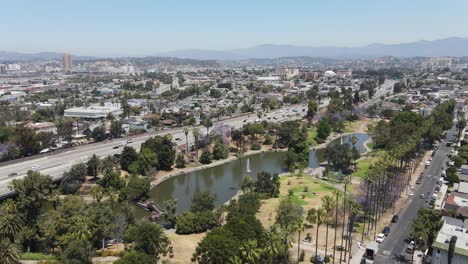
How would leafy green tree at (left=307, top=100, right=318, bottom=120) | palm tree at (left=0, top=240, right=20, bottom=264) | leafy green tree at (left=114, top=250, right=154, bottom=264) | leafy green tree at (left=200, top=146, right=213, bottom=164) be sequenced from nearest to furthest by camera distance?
leafy green tree at (left=114, top=250, right=154, bottom=264)
palm tree at (left=0, top=240, right=20, bottom=264)
leafy green tree at (left=200, top=146, right=213, bottom=164)
leafy green tree at (left=307, top=100, right=318, bottom=120)

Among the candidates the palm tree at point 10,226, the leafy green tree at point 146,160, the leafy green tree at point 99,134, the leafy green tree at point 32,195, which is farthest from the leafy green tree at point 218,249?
the leafy green tree at point 99,134

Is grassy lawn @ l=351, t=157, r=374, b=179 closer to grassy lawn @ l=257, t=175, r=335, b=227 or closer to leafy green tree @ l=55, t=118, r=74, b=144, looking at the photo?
grassy lawn @ l=257, t=175, r=335, b=227

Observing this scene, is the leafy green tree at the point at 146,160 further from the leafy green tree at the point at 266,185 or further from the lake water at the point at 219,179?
the leafy green tree at the point at 266,185

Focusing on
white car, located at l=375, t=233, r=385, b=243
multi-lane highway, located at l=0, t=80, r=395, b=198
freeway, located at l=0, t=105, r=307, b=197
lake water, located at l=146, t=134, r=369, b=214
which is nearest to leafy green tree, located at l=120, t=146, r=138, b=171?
lake water, located at l=146, t=134, r=369, b=214

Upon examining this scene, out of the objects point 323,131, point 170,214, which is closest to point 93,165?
point 170,214

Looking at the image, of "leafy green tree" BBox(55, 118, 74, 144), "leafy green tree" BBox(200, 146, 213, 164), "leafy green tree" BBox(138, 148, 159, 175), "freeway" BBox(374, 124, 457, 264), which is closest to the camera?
"freeway" BBox(374, 124, 457, 264)
